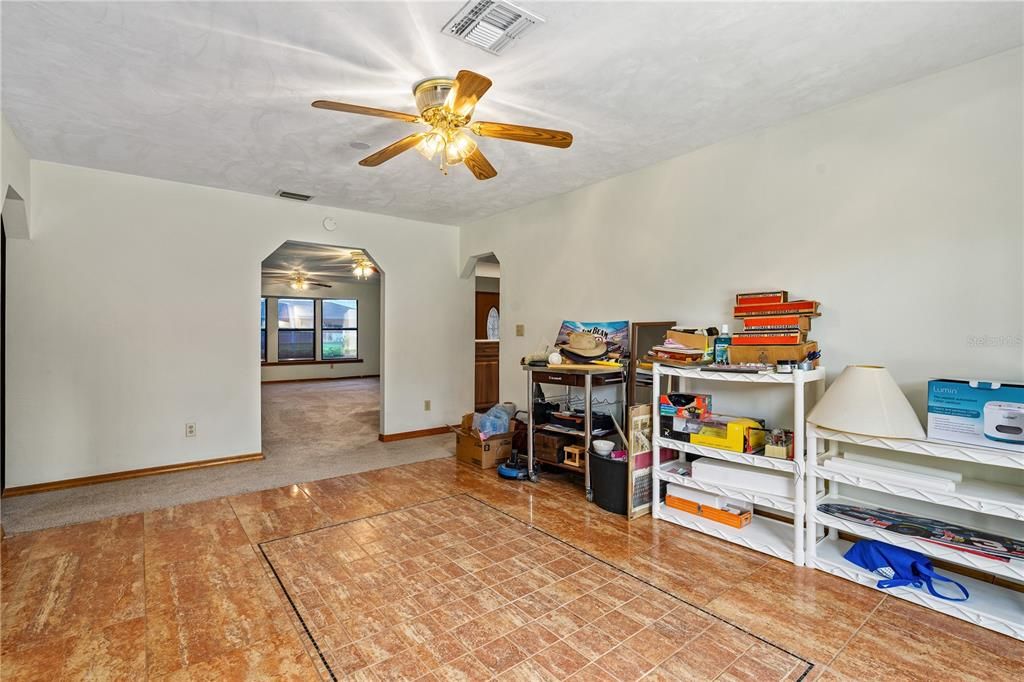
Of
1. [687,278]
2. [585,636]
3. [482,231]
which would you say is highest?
[482,231]

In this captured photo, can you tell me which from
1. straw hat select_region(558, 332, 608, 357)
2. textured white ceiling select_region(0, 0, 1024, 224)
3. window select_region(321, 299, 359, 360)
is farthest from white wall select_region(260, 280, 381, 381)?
textured white ceiling select_region(0, 0, 1024, 224)

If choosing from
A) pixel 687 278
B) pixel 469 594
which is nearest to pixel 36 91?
pixel 469 594

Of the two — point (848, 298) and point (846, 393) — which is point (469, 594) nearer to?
point (846, 393)

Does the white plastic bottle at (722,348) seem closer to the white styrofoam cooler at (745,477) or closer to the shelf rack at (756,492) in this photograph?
the shelf rack at (756,492)

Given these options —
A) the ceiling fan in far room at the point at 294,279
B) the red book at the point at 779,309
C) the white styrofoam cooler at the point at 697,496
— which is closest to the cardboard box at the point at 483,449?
the white styrofoam cooler at the point at 697,496

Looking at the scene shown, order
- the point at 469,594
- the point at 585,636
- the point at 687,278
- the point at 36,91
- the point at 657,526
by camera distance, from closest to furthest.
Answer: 1. the point at 585,636
2. the point at 469,594
3. the point at 36,91
4. the point at 657,526
5. the point at 687,278

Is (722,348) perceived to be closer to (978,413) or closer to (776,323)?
(776,323)

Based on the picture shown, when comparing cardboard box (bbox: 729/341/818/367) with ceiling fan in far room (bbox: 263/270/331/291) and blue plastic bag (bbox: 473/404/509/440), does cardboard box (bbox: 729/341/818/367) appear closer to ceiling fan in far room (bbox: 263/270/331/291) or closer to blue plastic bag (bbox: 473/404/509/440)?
blue plastic bag (bbox: 473/404/509/440)

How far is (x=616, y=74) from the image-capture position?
2.46 metres

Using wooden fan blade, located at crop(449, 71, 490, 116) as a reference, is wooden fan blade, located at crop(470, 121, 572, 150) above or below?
below

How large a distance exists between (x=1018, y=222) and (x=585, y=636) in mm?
2708

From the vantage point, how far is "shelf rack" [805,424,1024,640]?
6.63 ft

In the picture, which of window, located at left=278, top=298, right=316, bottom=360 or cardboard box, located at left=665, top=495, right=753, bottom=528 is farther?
window, located at left=278, top=298, right=316, bottom=360

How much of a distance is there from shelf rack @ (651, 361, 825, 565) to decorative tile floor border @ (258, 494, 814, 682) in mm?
757
